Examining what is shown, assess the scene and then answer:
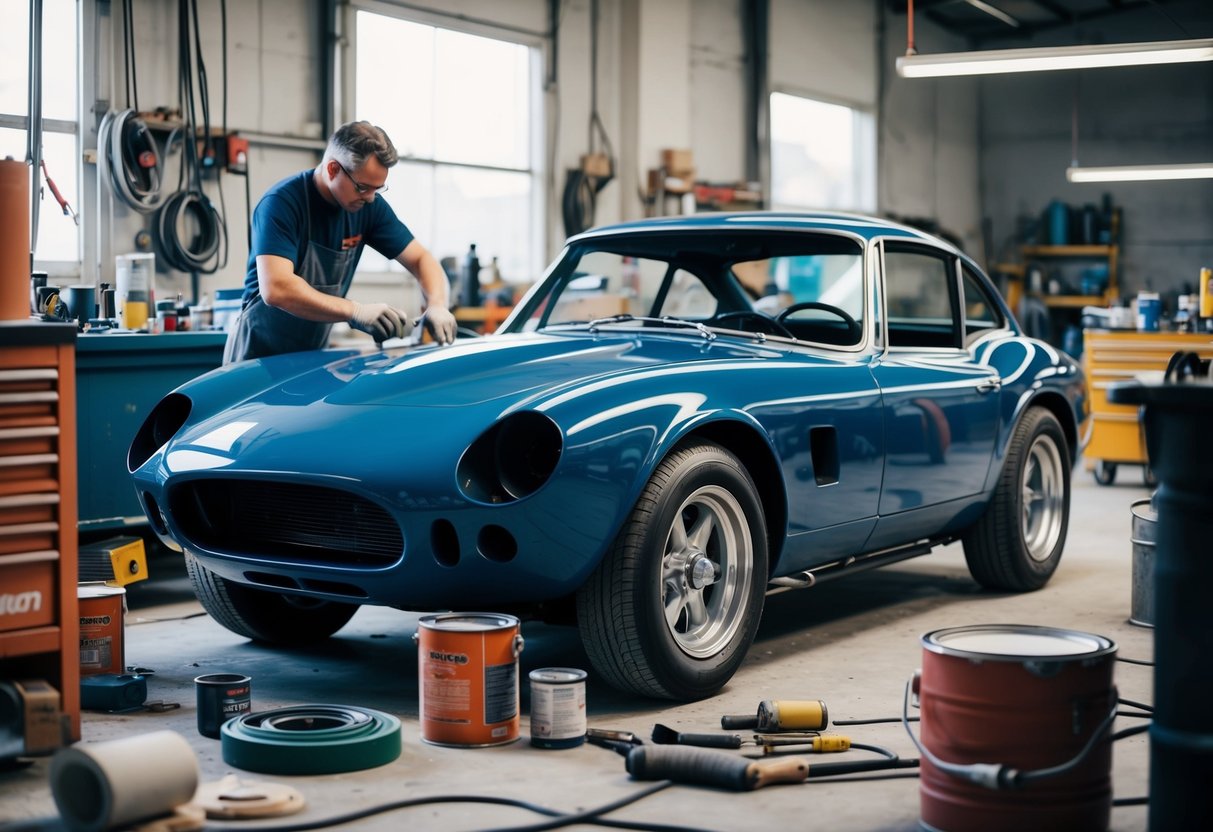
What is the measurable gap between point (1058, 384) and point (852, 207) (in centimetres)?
1111

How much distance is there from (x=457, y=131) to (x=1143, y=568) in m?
7.58

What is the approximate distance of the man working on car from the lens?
15.2 ft

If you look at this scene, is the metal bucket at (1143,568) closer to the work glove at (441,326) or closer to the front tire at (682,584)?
the front tire at (682,584)

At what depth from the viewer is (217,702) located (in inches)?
134

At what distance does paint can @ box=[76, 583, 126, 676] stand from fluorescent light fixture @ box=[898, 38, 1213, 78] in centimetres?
662

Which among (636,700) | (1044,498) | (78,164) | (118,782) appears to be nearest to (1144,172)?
(1044,498)

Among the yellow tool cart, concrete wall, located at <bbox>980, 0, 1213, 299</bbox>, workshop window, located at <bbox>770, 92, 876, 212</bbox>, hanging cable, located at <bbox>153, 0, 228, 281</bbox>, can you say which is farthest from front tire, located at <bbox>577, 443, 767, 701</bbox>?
concrete wall, located at <bbox>980, 0, 1213, 299</bbox>

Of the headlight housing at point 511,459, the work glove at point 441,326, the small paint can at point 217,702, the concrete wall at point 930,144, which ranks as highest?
the concrete wall at point 930,144

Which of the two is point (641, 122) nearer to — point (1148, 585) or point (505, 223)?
Answer: point (505, 223)

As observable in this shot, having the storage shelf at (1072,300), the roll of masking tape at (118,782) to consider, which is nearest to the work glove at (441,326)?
the roll of masking tape at (118,782)

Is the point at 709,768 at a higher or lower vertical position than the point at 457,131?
lower

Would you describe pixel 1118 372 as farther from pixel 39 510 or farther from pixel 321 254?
→ pixel 39 510

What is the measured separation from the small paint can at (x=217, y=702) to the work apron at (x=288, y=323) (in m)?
1.62

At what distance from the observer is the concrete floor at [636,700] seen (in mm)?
2875
